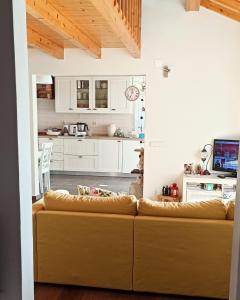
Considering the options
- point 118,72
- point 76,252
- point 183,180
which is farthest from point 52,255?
point 118,72

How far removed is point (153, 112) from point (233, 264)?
384 cm

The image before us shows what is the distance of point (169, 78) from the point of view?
5.19 metres

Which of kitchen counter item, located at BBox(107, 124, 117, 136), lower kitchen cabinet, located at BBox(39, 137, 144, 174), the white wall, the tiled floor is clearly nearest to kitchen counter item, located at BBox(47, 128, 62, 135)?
lower kitchen cabinet, located at BBox(39, 137, 144, 174)

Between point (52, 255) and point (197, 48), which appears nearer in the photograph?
point (52, 255)

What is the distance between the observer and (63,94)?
24.9ft

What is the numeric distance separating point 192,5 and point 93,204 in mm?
3486

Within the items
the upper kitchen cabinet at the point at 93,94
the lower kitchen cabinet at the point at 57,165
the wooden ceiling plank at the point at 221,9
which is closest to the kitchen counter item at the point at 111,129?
the upper kitchen cabinet at the point at 93,94

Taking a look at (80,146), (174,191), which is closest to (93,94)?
(80,146)

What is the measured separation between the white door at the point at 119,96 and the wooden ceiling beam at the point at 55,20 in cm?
287

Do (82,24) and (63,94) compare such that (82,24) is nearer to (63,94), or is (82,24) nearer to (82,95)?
(82,95)

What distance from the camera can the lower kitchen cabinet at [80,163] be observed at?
7551 mm

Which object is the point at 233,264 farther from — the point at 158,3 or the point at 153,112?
the point at 158,3

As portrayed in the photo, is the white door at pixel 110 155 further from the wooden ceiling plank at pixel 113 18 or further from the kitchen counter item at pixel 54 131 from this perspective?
the wooden ceiling plank at pixel 113 18

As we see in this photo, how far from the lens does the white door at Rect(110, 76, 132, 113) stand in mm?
7391
